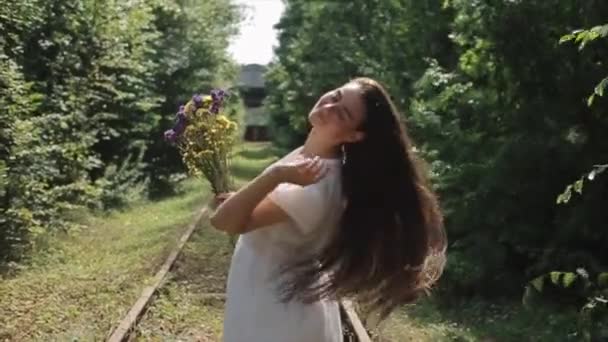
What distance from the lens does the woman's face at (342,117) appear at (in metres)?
2.76

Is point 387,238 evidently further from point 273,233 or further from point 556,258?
point 556,258

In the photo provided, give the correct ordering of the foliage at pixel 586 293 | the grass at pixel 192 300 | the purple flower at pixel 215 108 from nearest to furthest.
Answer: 1. the purple flower at pixel 215 108
2. the foliage at pixel 586 293
3. the grass at pixel 192 300

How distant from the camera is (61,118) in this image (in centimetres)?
1440

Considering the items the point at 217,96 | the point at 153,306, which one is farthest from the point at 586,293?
the point at 153,306

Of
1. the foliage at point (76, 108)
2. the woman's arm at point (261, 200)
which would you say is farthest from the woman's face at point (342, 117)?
the foliage at point (76, 108)

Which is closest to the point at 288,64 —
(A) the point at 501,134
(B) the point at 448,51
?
(B) the point at 448,51

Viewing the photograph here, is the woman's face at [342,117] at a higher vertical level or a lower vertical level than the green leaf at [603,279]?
higher

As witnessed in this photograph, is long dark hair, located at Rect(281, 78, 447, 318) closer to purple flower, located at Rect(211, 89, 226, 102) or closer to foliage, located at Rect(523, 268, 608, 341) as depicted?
purple flower, located at Rect(211, 89, 226, 102)

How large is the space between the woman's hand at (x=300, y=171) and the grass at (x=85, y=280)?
549 centimetres

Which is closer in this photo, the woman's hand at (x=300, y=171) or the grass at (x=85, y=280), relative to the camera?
the woman's hand at (x=300, y=171)

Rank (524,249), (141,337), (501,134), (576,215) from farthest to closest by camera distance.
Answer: (501,134)
(524,249)
(576,215)
(141,337)

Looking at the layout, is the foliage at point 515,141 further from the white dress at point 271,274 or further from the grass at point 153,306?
the white dress at point 271,274

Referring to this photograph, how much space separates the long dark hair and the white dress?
1.3 inches

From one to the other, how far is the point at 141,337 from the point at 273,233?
5590 millimetres
